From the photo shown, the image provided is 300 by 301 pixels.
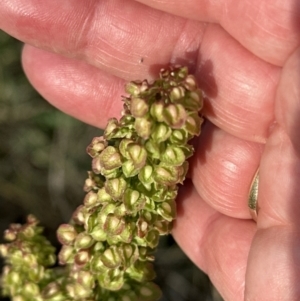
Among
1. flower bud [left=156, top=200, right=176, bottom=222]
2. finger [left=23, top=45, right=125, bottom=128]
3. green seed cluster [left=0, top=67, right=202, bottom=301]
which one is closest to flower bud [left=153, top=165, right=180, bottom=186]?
green seed cluster [left=0, top=67, right=202, bottom=301]

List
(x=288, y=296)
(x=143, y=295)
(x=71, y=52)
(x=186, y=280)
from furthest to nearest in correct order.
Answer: (x=186, y=280) → (x=71, y=52) → (x=143, y=295) → (x=288, y=296)

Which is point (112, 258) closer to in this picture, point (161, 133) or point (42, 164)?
point (161, 133)

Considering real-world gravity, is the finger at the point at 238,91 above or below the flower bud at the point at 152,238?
above

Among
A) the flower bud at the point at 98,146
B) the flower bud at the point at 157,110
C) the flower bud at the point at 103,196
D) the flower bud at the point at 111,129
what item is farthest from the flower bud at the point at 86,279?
the flower bud at the point at 157,110

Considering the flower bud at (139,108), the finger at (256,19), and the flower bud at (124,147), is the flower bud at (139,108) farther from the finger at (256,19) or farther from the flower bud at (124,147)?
the finger at (256,19)

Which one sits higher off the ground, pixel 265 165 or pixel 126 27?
pixel 126 27

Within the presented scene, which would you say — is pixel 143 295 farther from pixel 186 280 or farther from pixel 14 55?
pixel 14 55

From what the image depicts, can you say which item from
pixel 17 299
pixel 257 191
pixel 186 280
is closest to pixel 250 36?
pixel 257 191

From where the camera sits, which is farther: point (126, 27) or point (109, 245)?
point (126, 27)
